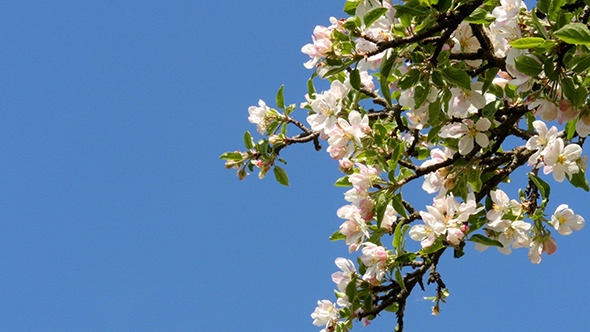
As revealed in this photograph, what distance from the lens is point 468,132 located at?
10.2ft

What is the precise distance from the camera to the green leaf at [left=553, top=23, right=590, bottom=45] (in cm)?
211

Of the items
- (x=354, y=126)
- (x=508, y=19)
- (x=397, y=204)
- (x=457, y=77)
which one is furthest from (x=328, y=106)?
(x=508, y=19)

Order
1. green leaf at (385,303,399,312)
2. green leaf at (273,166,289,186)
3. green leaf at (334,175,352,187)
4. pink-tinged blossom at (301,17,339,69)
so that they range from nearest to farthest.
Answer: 1. pink-tinged blossom at (301,17,339,69)
2. green leaf at (334,175,352,187)
3. green leaf at (385,303,399,312)
4. green leaf at (273,166,289,186)

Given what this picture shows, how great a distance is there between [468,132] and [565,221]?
0.62m

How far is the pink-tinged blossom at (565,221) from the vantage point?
9.47ft

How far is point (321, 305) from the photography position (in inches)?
146

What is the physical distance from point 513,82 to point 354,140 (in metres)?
0.77

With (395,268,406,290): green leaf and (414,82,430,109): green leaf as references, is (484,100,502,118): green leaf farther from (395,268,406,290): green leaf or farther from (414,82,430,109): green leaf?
(395,268,406,290): green leaf

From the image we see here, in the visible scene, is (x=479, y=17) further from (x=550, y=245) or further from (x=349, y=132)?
(x=550, y=245)

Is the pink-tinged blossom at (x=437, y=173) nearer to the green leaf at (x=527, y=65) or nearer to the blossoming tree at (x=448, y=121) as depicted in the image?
the blossoming tree at (x=448, y=121)

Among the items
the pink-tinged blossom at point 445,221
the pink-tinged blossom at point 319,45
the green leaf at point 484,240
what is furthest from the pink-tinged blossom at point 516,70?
the pink-tinged blossom at point 319,45

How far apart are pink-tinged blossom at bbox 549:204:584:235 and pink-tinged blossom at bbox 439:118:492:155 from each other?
18.4 inches

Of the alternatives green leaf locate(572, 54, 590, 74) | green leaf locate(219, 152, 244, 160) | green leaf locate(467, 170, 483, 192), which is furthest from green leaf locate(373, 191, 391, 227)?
green leaf locate(219, 152, 244, 160)

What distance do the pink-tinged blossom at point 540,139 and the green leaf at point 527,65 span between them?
0.40 meters
